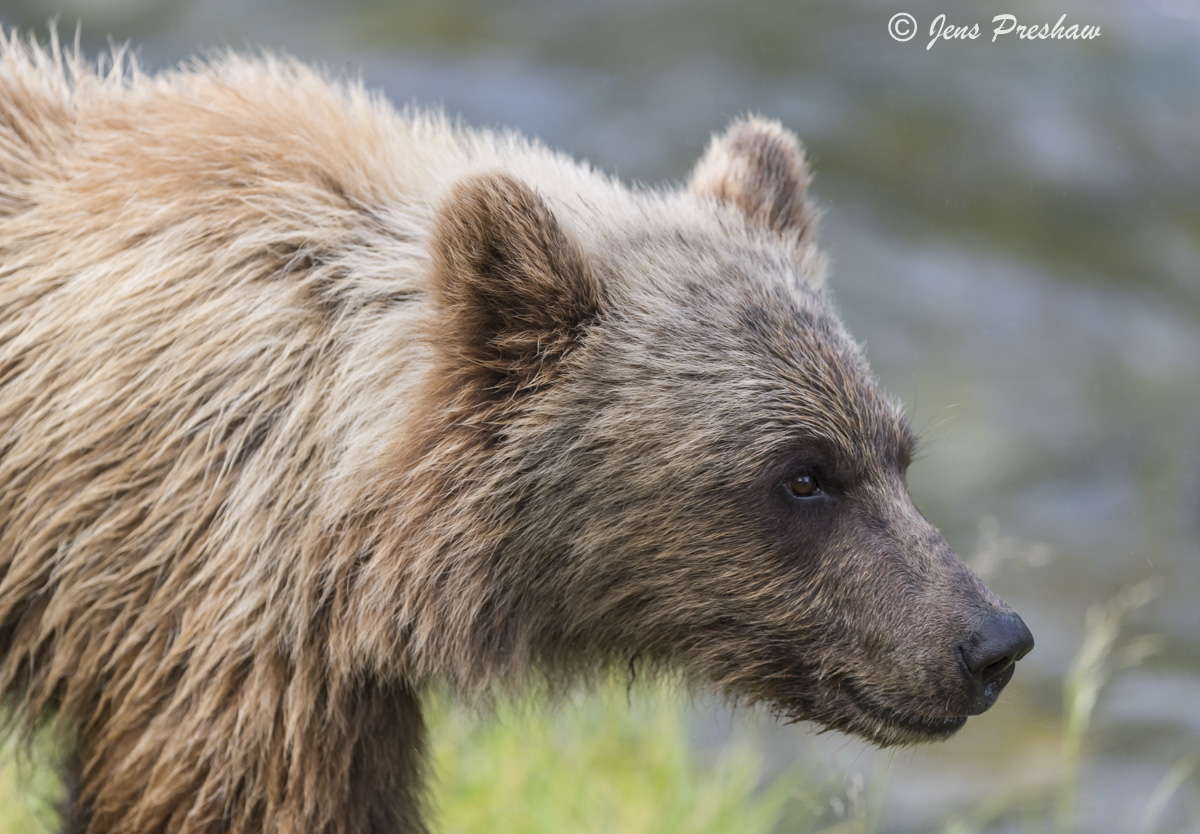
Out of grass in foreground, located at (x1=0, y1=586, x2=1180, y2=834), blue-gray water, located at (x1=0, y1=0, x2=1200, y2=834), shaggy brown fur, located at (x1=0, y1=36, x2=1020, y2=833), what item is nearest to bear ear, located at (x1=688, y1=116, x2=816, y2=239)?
shaggy brown fur, located at (x1=0, y1=36, x2=1020, y2=833)

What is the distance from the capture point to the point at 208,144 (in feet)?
13.6

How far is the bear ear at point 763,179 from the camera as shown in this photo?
187 inches

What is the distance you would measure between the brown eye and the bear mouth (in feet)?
1.82

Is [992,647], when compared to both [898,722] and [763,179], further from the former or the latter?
[763,179]

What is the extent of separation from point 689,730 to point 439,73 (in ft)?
21.3

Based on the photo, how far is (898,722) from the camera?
3.96m

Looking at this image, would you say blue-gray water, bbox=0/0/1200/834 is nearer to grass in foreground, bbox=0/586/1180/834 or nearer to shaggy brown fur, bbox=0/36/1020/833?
grass in foreground, bbox=0/586/1180/834

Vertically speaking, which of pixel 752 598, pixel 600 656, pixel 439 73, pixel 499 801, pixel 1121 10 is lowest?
pixel 499 801

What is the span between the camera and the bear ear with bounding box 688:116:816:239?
4742 millimetres

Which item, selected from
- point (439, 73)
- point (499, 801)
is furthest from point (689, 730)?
point (439, 73)

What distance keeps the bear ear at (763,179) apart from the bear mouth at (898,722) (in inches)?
64.2

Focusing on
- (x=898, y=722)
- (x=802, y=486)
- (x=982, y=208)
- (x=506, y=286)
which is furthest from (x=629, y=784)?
(x=982, y=208)

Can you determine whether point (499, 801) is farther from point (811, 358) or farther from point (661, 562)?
point (811, 358)

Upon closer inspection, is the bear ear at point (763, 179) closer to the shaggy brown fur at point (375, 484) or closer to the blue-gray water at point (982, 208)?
the shaggy brown fur at point (375, 484)
